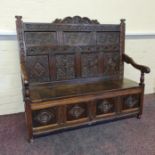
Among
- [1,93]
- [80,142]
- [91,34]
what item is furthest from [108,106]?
[1,93]

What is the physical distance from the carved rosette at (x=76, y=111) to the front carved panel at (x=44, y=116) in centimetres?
18

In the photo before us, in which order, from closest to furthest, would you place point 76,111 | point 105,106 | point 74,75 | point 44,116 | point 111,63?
point 44,116 → point 76,111 → point 105,106 → point 74,75 → point 111,63

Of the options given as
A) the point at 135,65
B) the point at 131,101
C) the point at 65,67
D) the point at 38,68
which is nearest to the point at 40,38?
the point at 38,68

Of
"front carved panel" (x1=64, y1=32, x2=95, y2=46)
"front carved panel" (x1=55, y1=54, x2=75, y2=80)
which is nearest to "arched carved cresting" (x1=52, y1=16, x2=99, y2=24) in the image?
"front carved panel" (x1=64, y1=32, x2=95, y2=46)

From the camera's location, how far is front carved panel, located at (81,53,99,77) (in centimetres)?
224

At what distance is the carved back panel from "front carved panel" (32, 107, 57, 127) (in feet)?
1.59

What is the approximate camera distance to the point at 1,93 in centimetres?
223

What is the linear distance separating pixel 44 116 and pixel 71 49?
2.87ft

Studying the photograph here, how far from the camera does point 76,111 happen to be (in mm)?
1828

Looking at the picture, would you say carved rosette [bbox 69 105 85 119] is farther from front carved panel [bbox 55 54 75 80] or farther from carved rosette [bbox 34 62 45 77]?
carved rosette [bbox 34 62 45 77]

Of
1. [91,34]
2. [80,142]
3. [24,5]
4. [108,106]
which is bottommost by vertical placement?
[80,142]

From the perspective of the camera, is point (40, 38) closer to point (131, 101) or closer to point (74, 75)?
point (74, 75)

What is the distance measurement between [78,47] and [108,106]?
797 millimetres

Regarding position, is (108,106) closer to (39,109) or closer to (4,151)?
(39,109)
